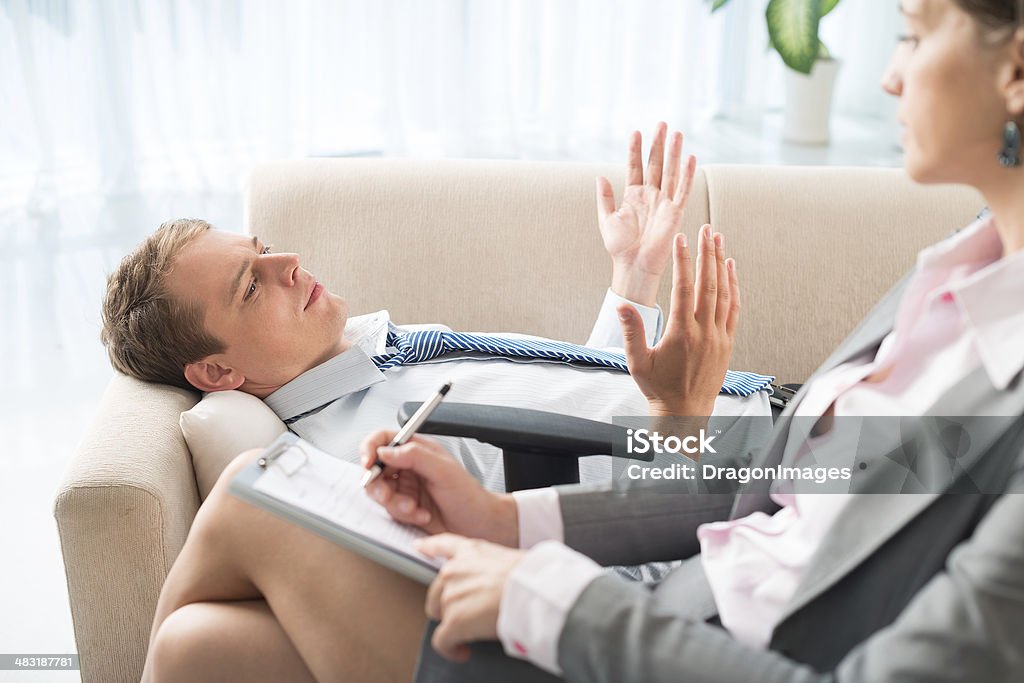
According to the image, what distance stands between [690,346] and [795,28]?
2568mm

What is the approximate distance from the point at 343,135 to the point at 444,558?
10.6 ft

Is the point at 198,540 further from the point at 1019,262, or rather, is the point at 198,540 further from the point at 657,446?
the point at 1019,262

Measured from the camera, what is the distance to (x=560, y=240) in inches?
74.8

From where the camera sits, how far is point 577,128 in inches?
169

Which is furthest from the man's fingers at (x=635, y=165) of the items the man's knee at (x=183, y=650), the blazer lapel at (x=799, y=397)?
the man's knee at (x=183, y=650)

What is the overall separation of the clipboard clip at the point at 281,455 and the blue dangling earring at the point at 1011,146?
76cm

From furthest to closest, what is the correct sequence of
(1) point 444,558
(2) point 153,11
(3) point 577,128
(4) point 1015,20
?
1. (3) point 577,128
2. (2) point 153,11
3. (1) point 444,558
4. (4) point 1015,20

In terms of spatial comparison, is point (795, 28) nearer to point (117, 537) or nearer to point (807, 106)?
point (807, 106)

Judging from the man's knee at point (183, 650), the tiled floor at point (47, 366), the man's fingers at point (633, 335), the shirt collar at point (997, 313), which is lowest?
the tiled floor at point (47, 366)

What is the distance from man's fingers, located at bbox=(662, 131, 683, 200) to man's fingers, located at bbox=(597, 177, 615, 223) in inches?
3.9

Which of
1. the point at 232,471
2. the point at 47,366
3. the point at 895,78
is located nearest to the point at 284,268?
the point at 232,471

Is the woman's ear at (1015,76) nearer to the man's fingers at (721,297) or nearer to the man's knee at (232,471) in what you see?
the man's fingers at (721,297)

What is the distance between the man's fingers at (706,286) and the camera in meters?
1.34

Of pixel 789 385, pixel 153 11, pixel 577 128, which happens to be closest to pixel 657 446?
pixel 789 385
